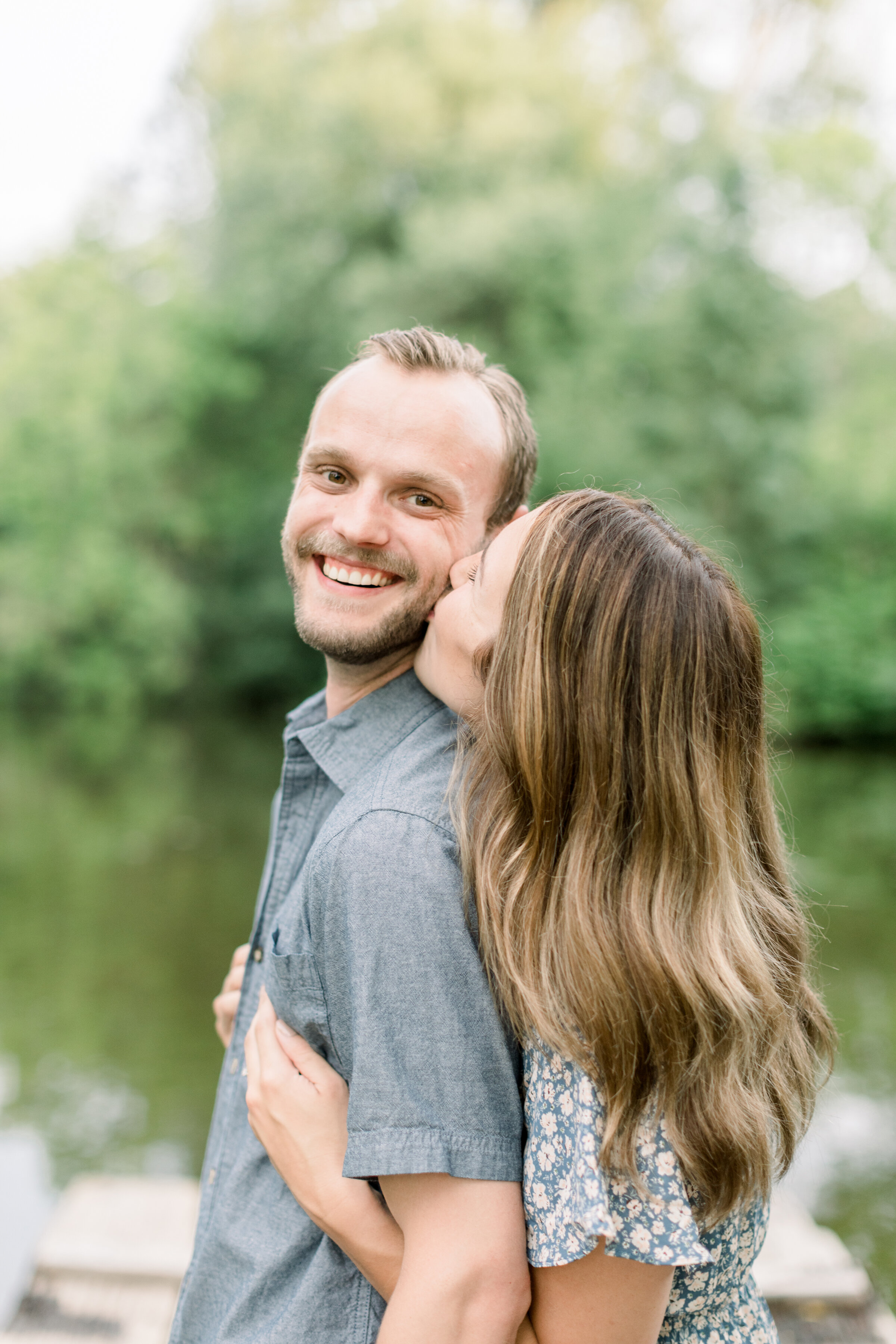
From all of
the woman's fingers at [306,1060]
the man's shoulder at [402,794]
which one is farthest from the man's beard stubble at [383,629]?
the woman's fingers at [306,1060]

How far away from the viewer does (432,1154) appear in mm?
1320

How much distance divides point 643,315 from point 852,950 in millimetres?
13158

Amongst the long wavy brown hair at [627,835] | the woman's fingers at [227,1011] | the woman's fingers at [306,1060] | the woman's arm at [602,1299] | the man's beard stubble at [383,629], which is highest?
the man's beard stubble at [383,629]

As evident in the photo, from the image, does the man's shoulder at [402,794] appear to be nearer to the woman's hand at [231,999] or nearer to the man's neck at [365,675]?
the man's neck at [365,675]

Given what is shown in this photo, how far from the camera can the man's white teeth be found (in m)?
1.99

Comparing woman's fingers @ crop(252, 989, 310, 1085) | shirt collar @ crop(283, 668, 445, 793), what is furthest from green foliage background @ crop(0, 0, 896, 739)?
woman's fingers @ crop(252, 989, 310, 1085)

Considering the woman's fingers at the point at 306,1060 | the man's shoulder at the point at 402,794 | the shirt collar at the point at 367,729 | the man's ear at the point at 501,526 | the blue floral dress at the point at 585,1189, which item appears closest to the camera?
the blue floral dress at the point at 585,1189

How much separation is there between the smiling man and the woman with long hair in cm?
6

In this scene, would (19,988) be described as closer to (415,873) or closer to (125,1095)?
(125,1095)

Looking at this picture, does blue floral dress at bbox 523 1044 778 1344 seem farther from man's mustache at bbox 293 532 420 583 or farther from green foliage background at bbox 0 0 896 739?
green foliage background at bbox 0 0 896 739

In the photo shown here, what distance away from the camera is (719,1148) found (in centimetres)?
139

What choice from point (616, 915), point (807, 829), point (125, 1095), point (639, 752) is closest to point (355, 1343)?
point (616, 915)

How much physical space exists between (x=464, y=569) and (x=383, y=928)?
722 millimetres

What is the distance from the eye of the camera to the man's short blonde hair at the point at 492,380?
203cm
